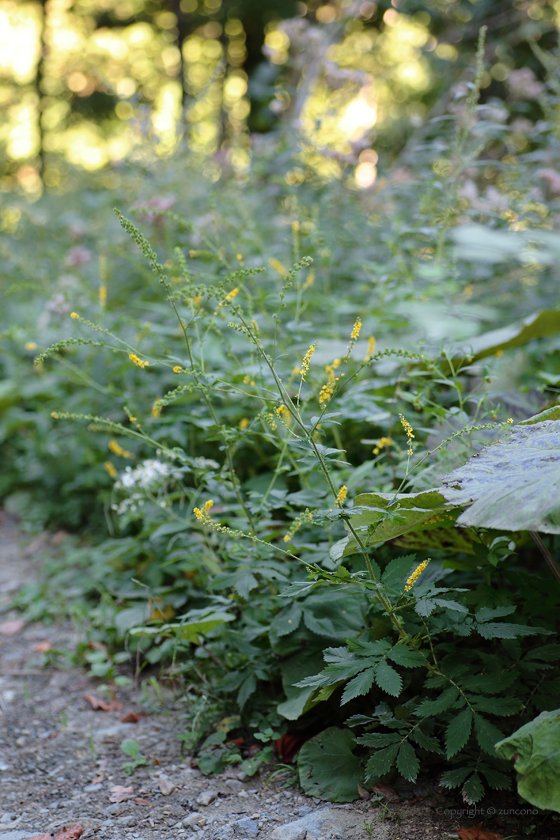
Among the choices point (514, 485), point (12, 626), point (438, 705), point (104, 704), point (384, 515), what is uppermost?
point (514, 485)

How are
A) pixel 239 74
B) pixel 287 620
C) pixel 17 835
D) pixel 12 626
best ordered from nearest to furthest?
pixel 17 835
pixel 287 620
pixel 12 626
pixel 239 74

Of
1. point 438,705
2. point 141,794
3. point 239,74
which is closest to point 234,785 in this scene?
point 141,794

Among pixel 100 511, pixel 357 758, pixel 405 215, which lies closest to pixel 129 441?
pixel 100 511

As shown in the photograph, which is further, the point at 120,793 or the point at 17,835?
the point at 120,793

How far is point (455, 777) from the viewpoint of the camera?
1.19 m

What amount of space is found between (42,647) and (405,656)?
5.01 ft

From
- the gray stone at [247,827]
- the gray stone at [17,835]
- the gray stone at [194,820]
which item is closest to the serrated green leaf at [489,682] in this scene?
the gray stone at [247,827]

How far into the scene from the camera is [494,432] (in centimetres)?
168

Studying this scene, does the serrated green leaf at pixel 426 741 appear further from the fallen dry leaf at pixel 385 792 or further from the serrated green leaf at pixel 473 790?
the fallen dry leaf at pixel 385 792

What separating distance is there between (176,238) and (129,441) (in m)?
1.67

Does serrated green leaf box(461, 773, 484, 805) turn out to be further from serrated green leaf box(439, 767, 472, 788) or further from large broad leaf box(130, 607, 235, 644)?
large broad leaf box(130, 607, 235, 644)

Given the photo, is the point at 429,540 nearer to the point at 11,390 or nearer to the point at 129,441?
the point at 129,441

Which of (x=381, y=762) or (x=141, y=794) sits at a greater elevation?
(x=381, y=762)

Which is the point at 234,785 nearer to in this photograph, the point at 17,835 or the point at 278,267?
the point at 17,835
